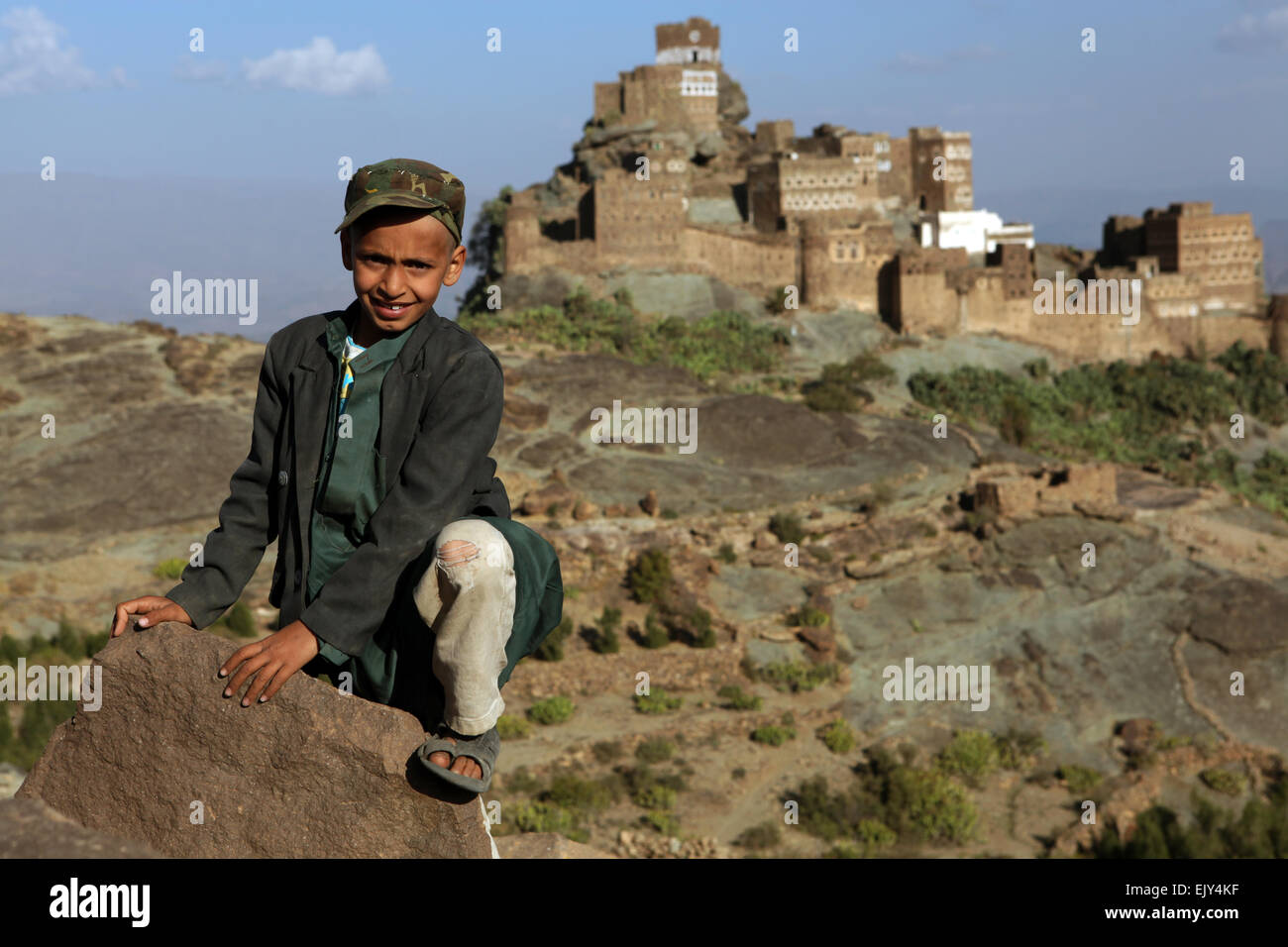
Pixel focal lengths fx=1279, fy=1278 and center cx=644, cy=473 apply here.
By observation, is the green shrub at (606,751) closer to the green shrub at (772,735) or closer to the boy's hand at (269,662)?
the green shrub at (772,735)

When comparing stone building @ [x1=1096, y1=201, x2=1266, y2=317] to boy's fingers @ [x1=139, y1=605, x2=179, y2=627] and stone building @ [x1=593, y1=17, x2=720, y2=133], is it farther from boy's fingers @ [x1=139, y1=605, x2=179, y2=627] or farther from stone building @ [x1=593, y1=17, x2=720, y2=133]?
boy's fingers @ [x1=139, y1=605, x2=179, y2=627]

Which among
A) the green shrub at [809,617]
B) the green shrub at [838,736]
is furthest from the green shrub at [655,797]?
the green shrub at [809,617]

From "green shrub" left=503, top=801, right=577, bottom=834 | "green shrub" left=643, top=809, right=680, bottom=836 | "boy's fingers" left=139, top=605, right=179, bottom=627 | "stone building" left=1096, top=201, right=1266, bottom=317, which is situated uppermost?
"stone building" left=1096, top=201, right=1266, bottom=317

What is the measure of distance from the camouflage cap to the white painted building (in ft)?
186

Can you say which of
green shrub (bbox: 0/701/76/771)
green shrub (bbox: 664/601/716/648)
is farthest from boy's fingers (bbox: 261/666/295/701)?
green shrub (bbox: 664/601/716/648)

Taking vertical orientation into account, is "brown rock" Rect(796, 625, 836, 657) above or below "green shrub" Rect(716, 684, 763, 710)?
above

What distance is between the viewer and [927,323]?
169 ft

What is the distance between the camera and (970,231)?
Result: 2370 inches

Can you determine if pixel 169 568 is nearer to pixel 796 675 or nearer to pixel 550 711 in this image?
pixel 550 711

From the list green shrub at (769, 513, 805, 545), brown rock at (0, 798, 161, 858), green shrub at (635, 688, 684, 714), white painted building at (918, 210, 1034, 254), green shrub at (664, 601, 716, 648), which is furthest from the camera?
white painted building at (918, 210, 1034, 254)

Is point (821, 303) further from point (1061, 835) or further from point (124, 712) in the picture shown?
point (124, 712)

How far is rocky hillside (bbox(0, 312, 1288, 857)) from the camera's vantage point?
20578 millimetres

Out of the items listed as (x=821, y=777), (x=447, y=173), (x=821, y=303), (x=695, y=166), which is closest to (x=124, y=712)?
(x=447, y=173)

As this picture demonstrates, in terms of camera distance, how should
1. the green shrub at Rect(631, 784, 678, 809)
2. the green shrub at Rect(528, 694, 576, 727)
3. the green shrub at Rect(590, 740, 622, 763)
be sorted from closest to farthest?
the green shrub at Rect(631, 784, 678, 809), the green shrub at Rect(590, 740, 622, 763), the green shrub at Rect(528, 694, 576, 727)
